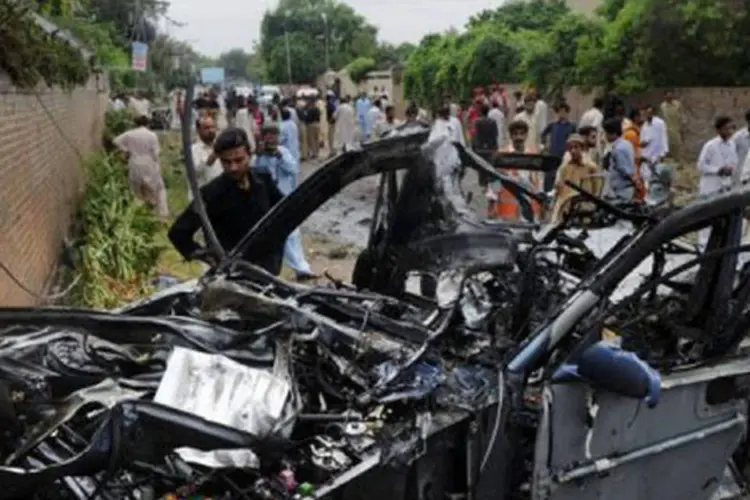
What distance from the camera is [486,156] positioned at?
4770mm

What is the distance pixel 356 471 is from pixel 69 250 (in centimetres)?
718

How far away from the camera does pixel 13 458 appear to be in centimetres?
259

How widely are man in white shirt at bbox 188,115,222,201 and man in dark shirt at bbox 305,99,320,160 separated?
41.2ft

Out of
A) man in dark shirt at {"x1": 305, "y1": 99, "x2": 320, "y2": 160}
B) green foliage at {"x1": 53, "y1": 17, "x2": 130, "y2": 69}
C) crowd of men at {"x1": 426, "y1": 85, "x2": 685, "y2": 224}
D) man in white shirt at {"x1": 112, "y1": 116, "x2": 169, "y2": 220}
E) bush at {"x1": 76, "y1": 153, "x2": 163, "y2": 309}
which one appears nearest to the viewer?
crowd of men at {"x1": 426, "y1": 85, "x2": 685, "y2": 224}

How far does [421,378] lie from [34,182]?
224 inches

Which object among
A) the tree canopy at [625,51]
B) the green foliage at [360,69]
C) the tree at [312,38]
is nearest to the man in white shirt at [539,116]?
the tree canopy at [625,51]

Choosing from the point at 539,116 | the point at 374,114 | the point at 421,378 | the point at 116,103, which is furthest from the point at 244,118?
the point at 421,378

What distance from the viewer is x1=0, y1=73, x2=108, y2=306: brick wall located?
5984 mm

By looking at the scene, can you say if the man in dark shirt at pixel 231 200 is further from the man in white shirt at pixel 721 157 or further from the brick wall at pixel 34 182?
the man in white shirt at pixel 721 157

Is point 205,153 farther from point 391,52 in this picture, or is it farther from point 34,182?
point 391,52

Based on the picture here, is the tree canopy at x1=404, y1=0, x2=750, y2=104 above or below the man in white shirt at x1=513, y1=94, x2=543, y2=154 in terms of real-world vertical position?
above

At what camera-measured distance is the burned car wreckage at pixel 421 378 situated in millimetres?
2709

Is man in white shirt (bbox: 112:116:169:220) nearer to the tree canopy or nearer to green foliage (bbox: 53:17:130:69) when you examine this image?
green foliage (bbox: 53:17:130:69)

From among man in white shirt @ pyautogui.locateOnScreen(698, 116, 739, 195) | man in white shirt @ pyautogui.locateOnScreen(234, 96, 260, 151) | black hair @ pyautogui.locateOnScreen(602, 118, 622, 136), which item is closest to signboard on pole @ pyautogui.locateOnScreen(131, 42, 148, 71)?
man in white shirt @ pyautogui.locateOnScreen(234, 96, 260, 151)
